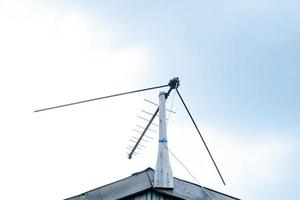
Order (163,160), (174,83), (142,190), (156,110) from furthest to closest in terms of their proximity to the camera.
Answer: (156,110)
(174,83)
(163,160)
(142,190)

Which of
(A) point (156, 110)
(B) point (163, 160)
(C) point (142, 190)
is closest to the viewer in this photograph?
(C) point (142, 190)

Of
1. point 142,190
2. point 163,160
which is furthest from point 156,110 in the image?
point 142,190

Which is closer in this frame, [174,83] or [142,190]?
[142,190]

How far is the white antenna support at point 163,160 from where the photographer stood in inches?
353

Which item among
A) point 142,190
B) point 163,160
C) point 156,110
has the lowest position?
point 142,190

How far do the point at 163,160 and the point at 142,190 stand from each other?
1538 millimetres

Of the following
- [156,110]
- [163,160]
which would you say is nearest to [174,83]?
[156,110]

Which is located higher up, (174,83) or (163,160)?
(174,83)

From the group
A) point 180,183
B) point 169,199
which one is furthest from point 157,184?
point 180,183

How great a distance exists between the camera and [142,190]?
27.2 ft

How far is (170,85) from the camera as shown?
10734mm

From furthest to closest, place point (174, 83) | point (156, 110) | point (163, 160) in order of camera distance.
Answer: point (156, 110) < point (174, 83) < point (163, 160)

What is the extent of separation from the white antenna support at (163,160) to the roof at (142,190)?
19cm

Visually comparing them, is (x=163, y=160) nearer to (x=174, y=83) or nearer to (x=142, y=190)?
(x=142, y=190)
